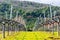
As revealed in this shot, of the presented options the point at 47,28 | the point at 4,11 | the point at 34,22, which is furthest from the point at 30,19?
the point at 47,28

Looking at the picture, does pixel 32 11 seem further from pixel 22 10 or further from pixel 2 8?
pixel 2 8

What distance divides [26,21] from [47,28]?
32.6m

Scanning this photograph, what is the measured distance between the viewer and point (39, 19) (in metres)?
120

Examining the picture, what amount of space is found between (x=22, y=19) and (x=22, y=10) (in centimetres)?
496

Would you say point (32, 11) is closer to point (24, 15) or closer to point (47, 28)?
point (24, 15)

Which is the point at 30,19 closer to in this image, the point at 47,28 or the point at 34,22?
the point at 34,22

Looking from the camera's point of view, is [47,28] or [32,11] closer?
[47,28]

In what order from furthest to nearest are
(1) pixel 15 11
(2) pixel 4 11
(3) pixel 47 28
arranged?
1. (1) pixel 15 11
2. (2) pixel 4 11
3. (3) pixel 47 28

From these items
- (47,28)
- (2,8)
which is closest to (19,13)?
(2,8)

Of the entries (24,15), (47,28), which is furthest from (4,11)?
(47,28)

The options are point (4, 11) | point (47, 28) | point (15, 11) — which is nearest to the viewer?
point (47, 28)

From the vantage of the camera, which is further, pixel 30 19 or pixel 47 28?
pixel 30 19

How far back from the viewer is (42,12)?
11856cm

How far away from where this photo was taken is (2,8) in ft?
382
